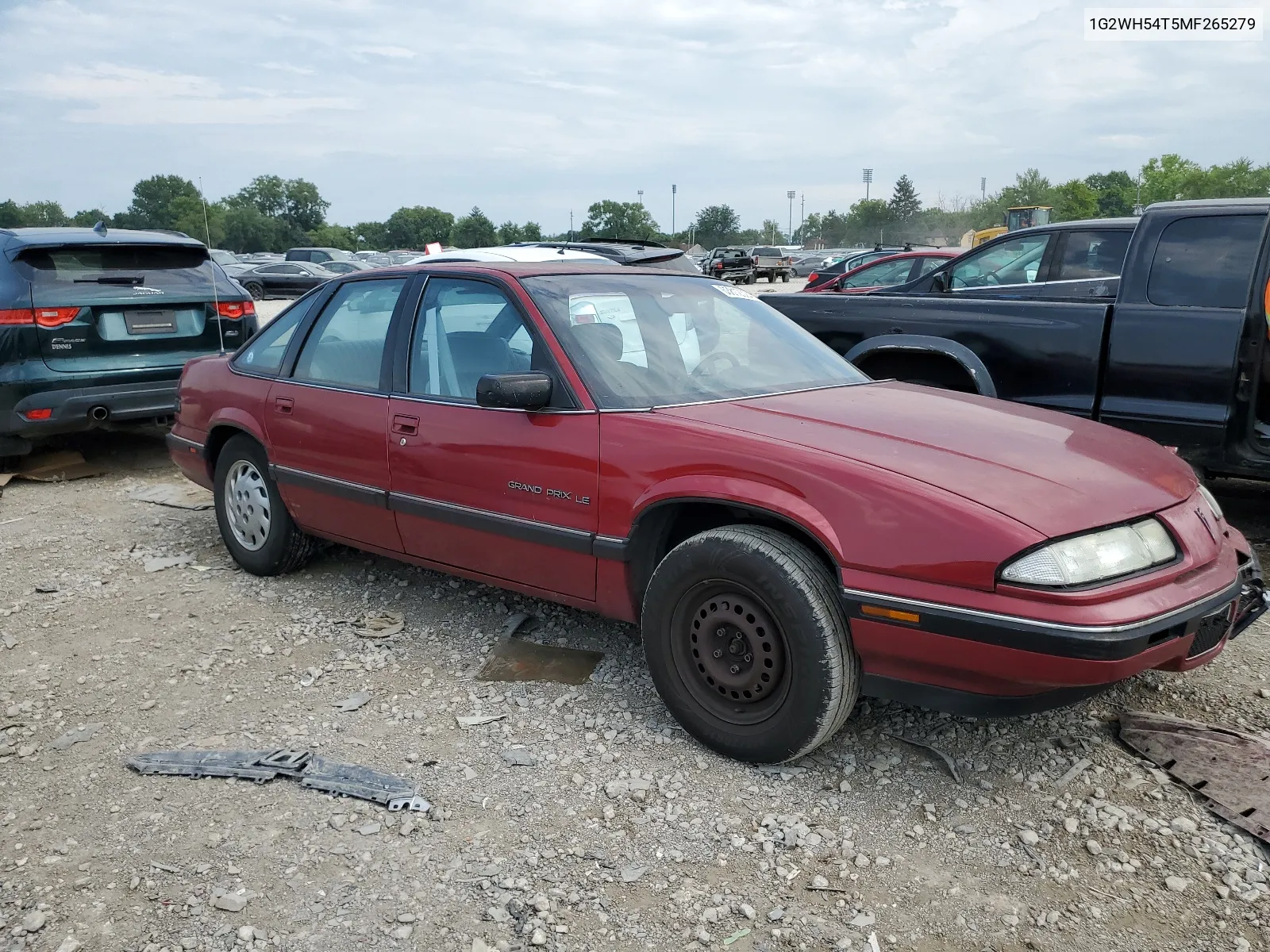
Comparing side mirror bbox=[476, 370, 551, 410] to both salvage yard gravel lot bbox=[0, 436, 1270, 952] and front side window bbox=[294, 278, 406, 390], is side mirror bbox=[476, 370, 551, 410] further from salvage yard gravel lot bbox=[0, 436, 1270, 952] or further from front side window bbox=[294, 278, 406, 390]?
salvage yard gravel lot bbox=[0, 436, 1270, 952]

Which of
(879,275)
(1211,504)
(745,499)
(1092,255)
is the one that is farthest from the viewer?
(879,275)

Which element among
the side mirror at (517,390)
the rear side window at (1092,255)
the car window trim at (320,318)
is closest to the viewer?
the side mirror at (517,390)

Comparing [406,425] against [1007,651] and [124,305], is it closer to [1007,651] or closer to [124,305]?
[1007,651]

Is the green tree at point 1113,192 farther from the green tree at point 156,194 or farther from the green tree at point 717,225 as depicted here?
the green tree at point 156,194

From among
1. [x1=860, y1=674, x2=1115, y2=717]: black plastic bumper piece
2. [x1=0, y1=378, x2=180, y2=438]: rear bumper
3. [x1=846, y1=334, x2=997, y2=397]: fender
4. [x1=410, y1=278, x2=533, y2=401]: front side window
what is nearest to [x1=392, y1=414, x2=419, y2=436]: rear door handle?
[x1=410, y1=278, x2=533, y2=401]: front side window

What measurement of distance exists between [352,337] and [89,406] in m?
3.20

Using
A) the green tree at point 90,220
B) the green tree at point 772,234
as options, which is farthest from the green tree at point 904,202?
the green tree at point 90,220

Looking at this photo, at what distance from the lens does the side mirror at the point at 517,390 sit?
11.2 feet

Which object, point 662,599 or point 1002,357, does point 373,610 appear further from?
point 1002,357

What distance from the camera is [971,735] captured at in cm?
330

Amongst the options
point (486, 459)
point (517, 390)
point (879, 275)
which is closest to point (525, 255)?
point (486, 459)

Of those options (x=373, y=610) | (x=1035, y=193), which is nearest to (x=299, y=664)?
(x=373, y=610)

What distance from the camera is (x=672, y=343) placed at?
383 cm

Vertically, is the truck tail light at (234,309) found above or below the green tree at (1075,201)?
below
